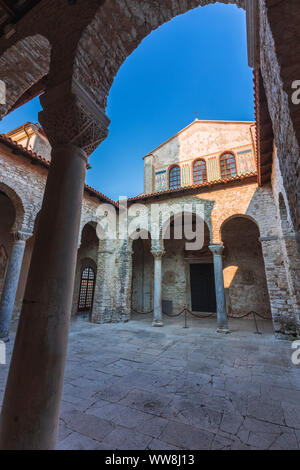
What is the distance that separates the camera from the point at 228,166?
41.1 feet

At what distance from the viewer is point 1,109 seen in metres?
4.23

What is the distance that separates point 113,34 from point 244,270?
12.0 metres

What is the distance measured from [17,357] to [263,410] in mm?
3414

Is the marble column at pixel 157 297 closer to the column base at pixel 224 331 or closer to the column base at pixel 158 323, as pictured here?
the column base at pixel 158 323

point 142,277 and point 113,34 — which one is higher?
point 113,34

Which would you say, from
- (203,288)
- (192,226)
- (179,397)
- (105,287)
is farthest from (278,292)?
(105,287)

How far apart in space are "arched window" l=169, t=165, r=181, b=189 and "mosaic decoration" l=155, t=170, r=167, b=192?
1.36 feet

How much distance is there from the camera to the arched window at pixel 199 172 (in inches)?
516

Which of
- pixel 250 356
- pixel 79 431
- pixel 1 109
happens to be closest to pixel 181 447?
pixel 79 431

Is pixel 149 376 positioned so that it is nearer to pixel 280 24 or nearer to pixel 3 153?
pixel 280 24

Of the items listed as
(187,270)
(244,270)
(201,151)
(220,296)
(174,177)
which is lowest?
(220,296)

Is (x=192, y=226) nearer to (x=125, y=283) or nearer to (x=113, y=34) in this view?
(x=125, y=283)

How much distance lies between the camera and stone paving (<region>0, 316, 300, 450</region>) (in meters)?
2.36

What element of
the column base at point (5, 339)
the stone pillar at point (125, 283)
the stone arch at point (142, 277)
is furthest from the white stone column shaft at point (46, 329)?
the stone arch at point (142, 277)
